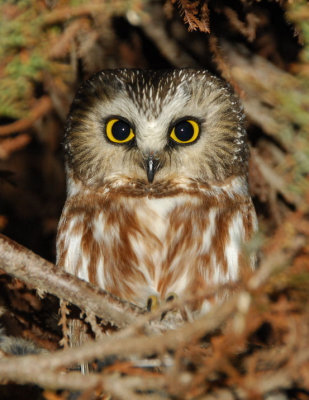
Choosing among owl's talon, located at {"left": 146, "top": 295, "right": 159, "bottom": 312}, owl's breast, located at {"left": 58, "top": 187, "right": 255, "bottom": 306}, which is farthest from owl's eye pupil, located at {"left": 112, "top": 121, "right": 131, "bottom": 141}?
owl's talon, located at {"left": 146, "top": 295, "right": 159, "bottom": 312}

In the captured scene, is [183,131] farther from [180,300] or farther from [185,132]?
[180,300]

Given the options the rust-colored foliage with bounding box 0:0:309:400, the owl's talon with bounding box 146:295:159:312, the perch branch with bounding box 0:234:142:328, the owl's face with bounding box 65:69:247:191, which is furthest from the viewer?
the owl's face with bounding box 65:69:247:191

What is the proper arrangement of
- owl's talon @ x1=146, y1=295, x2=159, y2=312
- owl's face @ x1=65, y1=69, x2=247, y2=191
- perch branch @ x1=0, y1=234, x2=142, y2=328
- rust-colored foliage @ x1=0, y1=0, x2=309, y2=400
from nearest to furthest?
rust-colored foliage @ x1=0, y1=0, x2=309, y2=400
perch branch @ x1=0, y1=234, x2=142, y2=328
owl's talon @ x1=146, y1=295, x2=159, y2=312
owl's face @ x1=65, y1=69, x2=247, y2=191

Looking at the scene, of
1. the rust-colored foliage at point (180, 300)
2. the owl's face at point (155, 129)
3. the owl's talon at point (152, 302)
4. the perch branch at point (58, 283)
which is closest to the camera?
the rust-colored foliage at point (180, 300)

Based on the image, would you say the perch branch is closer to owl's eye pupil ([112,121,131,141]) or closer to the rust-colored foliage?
the rust-colored foliage

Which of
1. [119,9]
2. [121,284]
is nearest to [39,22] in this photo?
[119,9]

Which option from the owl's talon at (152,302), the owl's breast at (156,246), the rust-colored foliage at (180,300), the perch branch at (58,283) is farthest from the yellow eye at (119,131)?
the perch branch at (58,283)

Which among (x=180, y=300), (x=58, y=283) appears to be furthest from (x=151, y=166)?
(x=180, y=300)

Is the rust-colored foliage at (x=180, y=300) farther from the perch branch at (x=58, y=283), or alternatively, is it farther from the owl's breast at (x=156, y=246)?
the owl's breast at (x=156, y=246)
